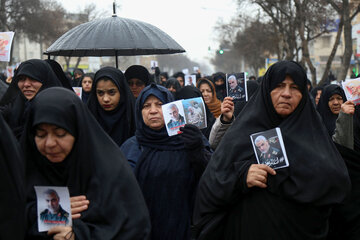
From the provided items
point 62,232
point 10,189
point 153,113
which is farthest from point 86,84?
point 10,189

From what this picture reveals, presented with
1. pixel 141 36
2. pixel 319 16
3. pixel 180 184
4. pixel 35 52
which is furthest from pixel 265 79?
pixel 35 52

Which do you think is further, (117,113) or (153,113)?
(117,113)

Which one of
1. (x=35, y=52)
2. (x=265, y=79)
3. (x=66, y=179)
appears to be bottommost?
(x=66, y=179)

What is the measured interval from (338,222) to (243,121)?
1.37 meters

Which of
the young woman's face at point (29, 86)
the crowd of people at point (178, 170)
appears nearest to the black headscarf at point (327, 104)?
the crowd of people at point (178, 170)

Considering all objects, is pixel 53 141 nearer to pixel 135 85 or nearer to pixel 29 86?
pixel 29 86

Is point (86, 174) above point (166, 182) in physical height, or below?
above

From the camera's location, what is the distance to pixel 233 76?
4328 millimetres

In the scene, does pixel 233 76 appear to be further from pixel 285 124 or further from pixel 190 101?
pixel 285 124

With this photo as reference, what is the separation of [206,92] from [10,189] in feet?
17.2

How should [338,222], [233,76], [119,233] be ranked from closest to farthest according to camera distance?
[119,233], [338,222], [233,76]

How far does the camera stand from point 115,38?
5.29 meters

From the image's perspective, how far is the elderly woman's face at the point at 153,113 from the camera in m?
3.36

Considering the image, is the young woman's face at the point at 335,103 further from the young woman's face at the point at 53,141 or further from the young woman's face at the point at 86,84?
the young woman's face at the point at 86,84
